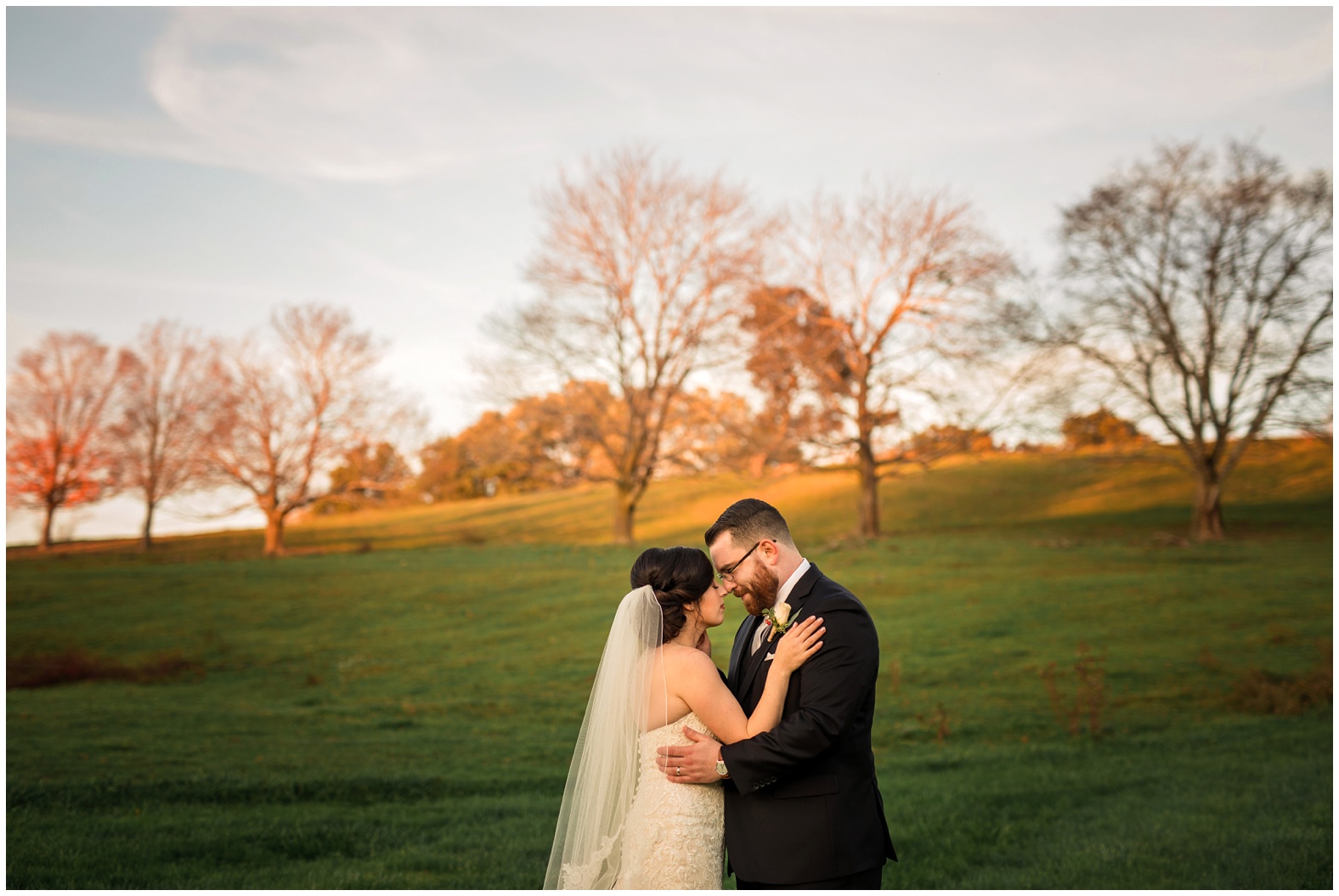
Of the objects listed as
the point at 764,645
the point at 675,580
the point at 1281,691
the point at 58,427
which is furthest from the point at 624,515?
the point at 764,645

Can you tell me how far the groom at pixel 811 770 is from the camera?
13.2 feet

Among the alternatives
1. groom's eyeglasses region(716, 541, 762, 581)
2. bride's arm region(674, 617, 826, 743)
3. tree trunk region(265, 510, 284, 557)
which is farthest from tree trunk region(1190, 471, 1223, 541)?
tree trunk region(265, 510, 284, 557)

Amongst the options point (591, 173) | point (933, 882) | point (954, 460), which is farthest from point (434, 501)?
point (933, 882)

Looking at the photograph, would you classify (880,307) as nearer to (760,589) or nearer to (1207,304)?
(1207,304)

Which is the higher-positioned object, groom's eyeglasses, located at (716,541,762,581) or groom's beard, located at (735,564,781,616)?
groom's eyeglasses, located at (716,541,762,581)

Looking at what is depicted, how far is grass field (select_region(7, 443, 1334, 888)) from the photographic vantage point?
866 centimetres

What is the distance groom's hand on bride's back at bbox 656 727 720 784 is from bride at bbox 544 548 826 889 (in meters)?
0.07

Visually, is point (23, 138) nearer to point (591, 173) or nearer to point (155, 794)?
point (591, 173)

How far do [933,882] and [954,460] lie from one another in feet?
141

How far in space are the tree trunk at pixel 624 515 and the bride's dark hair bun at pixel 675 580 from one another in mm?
30241

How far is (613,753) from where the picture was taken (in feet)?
15.7

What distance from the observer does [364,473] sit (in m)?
40.3

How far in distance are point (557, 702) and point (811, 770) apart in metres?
14.1

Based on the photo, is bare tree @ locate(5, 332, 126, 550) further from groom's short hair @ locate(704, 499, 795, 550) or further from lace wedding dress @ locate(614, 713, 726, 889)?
groom's short hair @ locate(704, 499, 795, 550)
